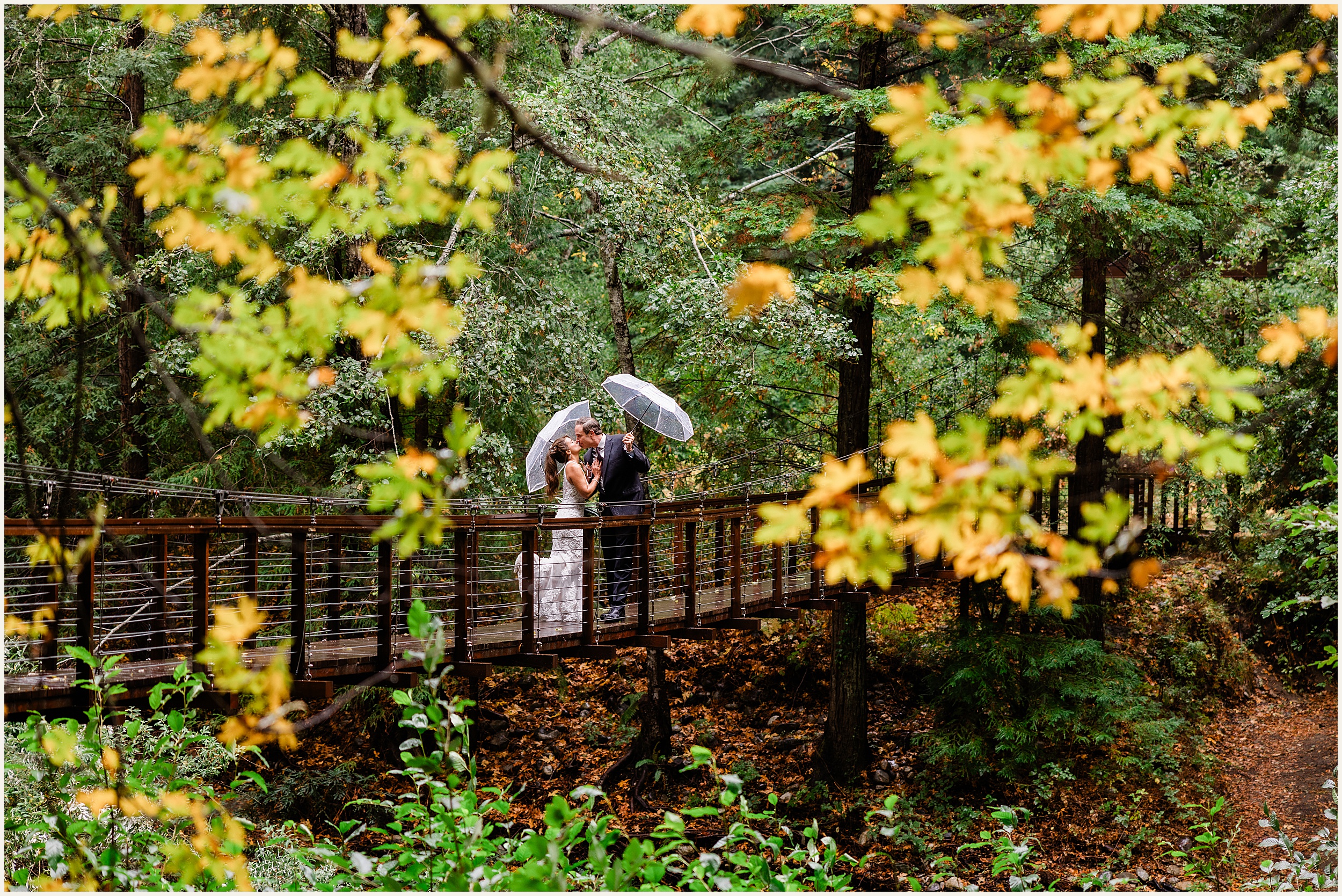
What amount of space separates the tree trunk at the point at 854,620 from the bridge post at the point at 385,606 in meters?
5.37

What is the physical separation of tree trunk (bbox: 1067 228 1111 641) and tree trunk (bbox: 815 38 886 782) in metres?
1.92

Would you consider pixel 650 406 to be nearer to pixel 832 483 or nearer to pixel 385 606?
pixel 385 606

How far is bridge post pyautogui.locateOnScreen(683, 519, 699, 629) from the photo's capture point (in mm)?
6578

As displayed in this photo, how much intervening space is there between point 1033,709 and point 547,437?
5071mm

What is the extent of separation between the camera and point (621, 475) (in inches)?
266

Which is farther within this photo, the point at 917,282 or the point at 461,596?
the point at 461,596

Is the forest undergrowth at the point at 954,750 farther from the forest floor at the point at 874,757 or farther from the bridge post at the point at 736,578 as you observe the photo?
the bridge post at the point at 736,578

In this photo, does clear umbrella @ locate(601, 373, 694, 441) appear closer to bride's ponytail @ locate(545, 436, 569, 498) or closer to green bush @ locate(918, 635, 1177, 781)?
bride's ponytail @ locate(545, 436, 569, 498)

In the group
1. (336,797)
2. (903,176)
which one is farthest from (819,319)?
(336,797)

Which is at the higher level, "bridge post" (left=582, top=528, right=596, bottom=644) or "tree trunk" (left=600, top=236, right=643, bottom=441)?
"tree trunk" (left=600, top=236, right=643, bottom=441)

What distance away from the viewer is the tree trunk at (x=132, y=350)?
1025 centimetres

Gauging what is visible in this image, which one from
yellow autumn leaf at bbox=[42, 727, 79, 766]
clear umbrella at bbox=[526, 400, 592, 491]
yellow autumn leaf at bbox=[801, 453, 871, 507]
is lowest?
yellow autumn leaf at bbox=[42, 727, 79, 766]

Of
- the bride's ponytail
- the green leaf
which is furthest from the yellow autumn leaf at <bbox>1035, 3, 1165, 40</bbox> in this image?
the bride's ponytail

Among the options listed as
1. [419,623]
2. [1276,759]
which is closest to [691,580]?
[419,623]
